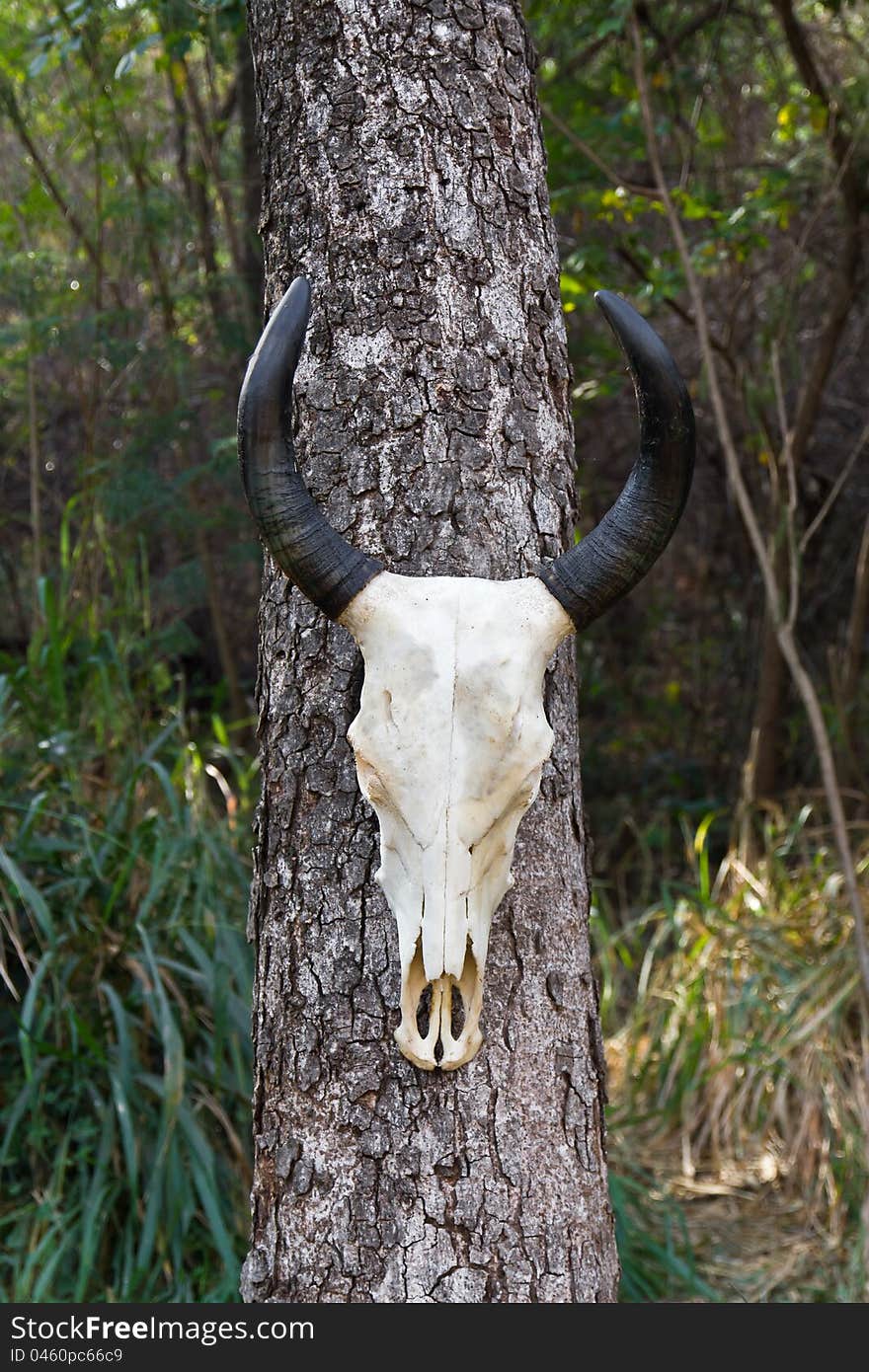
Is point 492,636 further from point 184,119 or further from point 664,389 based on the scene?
point 184,119

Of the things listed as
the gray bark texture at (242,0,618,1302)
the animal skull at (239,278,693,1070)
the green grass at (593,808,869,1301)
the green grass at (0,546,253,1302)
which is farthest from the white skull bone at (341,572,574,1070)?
the green grass at (593,808,869,1301)

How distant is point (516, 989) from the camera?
82.5 inches

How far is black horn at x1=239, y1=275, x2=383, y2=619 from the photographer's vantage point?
5.89ft

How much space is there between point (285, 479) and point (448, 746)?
450mm

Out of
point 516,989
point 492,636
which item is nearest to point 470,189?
point 492,636

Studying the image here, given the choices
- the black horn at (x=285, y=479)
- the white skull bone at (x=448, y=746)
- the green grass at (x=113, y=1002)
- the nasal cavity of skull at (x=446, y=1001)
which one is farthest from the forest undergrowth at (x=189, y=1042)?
the black horn at (x=285, y=479)

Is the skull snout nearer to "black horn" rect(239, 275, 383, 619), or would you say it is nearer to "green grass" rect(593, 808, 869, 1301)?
"black horn" rect(239, 275, 383, 619)

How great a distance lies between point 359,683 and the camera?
2.12 meters

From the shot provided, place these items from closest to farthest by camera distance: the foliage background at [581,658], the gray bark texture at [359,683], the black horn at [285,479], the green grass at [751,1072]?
1. the black horn at [285,479]
2. the gray bark texture at [359,683]
3. the foliage background at [581,658]
4. the green grass at [751,1072]

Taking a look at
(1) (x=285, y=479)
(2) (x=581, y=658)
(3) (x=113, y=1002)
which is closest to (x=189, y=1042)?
(3) (x=113, y=1002)

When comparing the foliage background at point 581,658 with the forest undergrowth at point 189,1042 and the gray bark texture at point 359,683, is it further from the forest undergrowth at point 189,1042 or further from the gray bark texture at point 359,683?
the gray bark texture at point 359,683

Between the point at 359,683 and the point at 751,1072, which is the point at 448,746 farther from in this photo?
the point at 751,1072

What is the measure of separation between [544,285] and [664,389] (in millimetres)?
558

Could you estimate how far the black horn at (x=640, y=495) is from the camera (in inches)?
72.4
